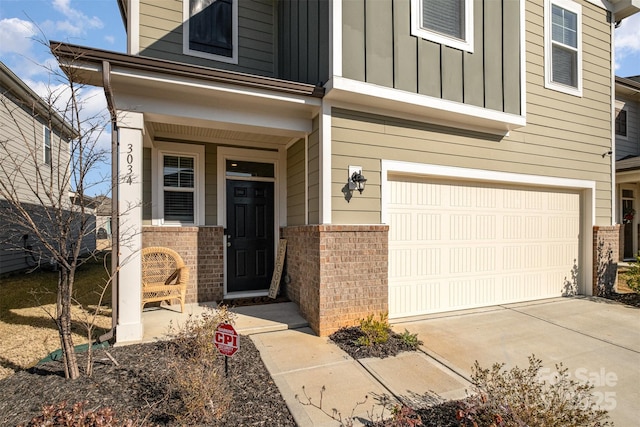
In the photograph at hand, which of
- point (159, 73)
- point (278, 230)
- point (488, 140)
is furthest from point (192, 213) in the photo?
point (488, 140)

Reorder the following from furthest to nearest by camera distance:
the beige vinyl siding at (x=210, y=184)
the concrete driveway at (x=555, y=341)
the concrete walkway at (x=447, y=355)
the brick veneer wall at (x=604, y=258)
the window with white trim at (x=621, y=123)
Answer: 1. the window with white trim at (x=621, y=123)
2. the brick veneer wall at (x=604, y=258)
3. the beige vinyl siding at (x=210, y=184)
4. the concrete driveway at (x=555, y=341)
5. the concrete walkway at (x=447, y=355)

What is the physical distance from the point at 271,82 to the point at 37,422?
144 inches

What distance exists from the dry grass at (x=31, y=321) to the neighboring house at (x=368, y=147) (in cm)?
91

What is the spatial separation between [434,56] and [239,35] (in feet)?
10.9

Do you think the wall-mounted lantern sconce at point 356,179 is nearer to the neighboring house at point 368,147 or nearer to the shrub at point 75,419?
the neighboring house at point 368,147

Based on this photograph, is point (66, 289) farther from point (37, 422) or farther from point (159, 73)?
point (159, 73)

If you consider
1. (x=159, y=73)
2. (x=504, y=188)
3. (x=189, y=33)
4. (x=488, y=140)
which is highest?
(x=189, y=33)

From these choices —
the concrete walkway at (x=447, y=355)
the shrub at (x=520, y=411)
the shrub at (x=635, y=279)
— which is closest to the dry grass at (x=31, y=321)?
the concrete walkway at (x=447, y=355)

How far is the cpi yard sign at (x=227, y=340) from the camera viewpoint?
8.24 ft

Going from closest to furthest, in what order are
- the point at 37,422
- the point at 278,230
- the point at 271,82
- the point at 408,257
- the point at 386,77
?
1. the point at 37,422
2. the point at 271,82
3. the point at 386,77
4. the point at 408,257
5. the point at 278,230

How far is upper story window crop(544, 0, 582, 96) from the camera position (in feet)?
18.5

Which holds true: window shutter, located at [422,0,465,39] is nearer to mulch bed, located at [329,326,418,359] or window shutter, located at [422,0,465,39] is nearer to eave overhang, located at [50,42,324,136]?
eave overhang, located at [50,42,324,136]

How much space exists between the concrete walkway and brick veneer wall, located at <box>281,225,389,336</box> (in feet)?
1.12

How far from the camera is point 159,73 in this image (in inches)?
139
